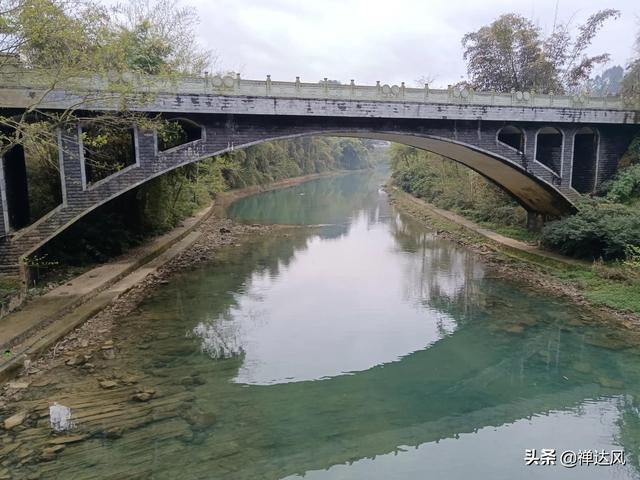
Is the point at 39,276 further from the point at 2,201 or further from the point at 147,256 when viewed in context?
the point at 147,256

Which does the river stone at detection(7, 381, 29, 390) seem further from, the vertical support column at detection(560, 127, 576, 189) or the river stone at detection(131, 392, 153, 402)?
the vertical support column at detection(560, 127, 576, 189)

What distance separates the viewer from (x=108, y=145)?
47.4 ft

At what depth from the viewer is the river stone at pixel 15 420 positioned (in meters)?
6.83

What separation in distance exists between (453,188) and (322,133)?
16.6m

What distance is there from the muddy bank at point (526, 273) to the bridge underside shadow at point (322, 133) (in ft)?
8.50

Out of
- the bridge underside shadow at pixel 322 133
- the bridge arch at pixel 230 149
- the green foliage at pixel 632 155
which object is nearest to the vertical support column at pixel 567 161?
the bridge underside shadow at pixel 322 133

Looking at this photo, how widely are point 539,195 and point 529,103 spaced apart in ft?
12.8

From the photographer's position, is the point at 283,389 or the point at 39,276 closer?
the point at 283,389

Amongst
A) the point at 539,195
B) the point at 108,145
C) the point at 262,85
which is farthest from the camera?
the point at 539,195

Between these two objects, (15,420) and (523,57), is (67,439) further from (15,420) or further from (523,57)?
(523,57)

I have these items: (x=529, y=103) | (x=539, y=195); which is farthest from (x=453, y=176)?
(x=529, y=103)

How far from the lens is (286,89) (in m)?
13.5

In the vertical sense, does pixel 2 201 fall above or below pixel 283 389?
above

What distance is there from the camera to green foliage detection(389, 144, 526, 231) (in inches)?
890
